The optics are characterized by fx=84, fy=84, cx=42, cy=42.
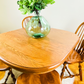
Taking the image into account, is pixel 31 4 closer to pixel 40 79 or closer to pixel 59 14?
pixel 40 79

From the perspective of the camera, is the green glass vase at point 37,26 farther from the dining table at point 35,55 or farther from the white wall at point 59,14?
the white wall at point 59,14

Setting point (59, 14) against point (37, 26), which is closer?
point (37, 26)

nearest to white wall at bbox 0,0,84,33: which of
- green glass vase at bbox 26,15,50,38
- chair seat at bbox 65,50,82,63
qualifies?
chair seat at bbox 65,50,82,63

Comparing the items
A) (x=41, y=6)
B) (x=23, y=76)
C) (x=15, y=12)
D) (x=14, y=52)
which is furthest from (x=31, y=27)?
(x=15, y=12)

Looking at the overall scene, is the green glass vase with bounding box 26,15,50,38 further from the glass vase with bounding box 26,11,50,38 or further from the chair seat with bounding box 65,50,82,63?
A: the chair seat with bounding box 65,50,82,63

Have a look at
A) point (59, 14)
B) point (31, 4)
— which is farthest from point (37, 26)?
point (59, 14)

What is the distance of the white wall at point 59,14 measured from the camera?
1.56 meters

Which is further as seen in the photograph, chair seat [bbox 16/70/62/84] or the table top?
chair seat [bbox 16/70/62/84]

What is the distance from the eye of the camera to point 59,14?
5.58ft

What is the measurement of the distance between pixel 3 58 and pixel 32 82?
37 cm

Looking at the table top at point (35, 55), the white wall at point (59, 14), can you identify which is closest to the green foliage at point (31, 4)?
the table top at point (35, 55)

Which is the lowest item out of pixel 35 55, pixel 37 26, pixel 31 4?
pixel 35 55

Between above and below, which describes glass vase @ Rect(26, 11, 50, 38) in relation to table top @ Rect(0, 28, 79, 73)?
above

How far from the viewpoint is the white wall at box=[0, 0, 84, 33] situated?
156cm
